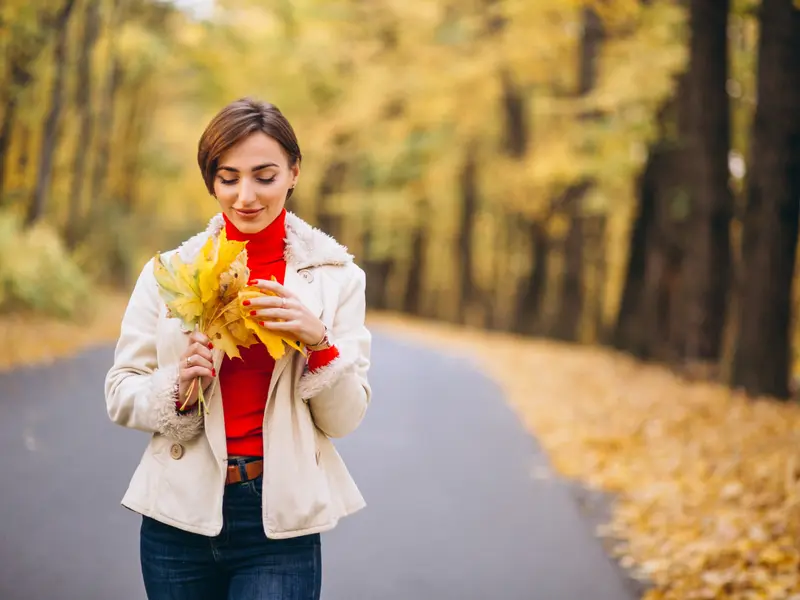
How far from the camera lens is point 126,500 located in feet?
8.84

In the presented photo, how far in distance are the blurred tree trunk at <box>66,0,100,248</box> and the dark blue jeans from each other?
17.6 metres

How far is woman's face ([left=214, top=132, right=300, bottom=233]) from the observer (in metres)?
2.71

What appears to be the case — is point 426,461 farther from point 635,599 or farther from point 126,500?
point 126,500

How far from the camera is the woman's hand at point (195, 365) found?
8.36ft

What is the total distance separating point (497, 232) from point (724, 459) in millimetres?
32888

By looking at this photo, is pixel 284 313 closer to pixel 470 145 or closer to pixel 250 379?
pixel 250 379

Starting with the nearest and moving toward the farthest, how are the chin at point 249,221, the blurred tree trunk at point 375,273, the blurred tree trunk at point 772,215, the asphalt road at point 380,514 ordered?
the chin at point 249,221
the asphalt road at point 380,514
the blurred tree trunk at point 772,215
the blurred tree trunk at point 375,273

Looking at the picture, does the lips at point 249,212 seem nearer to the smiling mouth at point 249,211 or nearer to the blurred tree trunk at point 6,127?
the smiling mouth at point 249,211

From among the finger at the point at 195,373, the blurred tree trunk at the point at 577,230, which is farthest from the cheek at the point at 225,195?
the blurred tree trunk at the point at 577,230

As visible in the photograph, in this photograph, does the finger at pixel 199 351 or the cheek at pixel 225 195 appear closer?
the finger at pixel 199 351

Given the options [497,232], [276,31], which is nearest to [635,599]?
[276,31]

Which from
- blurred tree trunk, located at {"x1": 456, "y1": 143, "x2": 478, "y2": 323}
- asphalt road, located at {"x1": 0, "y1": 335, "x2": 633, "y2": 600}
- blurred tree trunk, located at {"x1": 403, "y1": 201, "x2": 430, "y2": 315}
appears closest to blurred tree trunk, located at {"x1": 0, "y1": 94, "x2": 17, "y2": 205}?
asphalt road, located at {"x1": 0, "y1": 335, "x2": 633, "y2": 600}

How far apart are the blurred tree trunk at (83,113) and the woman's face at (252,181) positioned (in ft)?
56.7

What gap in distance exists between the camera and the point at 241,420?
106 inches
